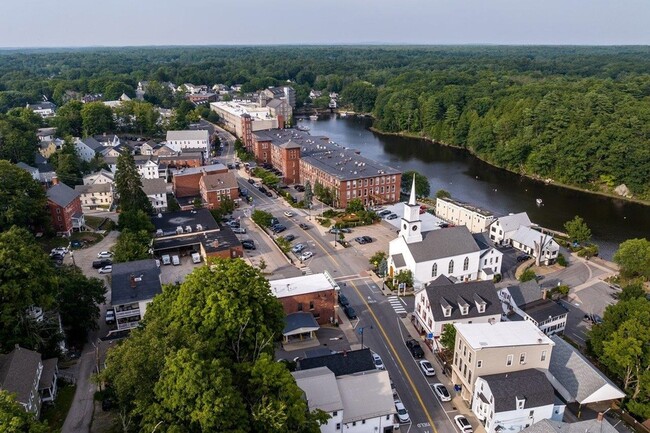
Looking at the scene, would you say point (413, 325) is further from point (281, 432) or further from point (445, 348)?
point (281, 432)

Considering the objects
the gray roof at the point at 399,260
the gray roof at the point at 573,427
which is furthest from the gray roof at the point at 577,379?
the gray roof at the point at 399,260

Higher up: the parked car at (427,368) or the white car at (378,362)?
the white car at (378,362)

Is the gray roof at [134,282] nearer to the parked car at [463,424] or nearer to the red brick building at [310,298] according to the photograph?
the red brick building at [310,298]

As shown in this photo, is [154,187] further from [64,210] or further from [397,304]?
[397,304]

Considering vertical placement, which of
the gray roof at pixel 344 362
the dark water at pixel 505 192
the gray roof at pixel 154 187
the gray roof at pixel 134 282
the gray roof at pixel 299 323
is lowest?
the dark water at pixel 505 192

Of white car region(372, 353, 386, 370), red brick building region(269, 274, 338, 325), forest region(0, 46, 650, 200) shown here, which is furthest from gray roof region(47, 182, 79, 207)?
forest region(0, 46, 650, 200)

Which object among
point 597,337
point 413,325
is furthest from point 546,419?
point 413,325

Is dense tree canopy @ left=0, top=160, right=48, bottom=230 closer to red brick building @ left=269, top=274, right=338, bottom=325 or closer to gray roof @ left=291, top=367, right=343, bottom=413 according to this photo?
red brick building @ left=269, top=274, right=338, bottom=325
